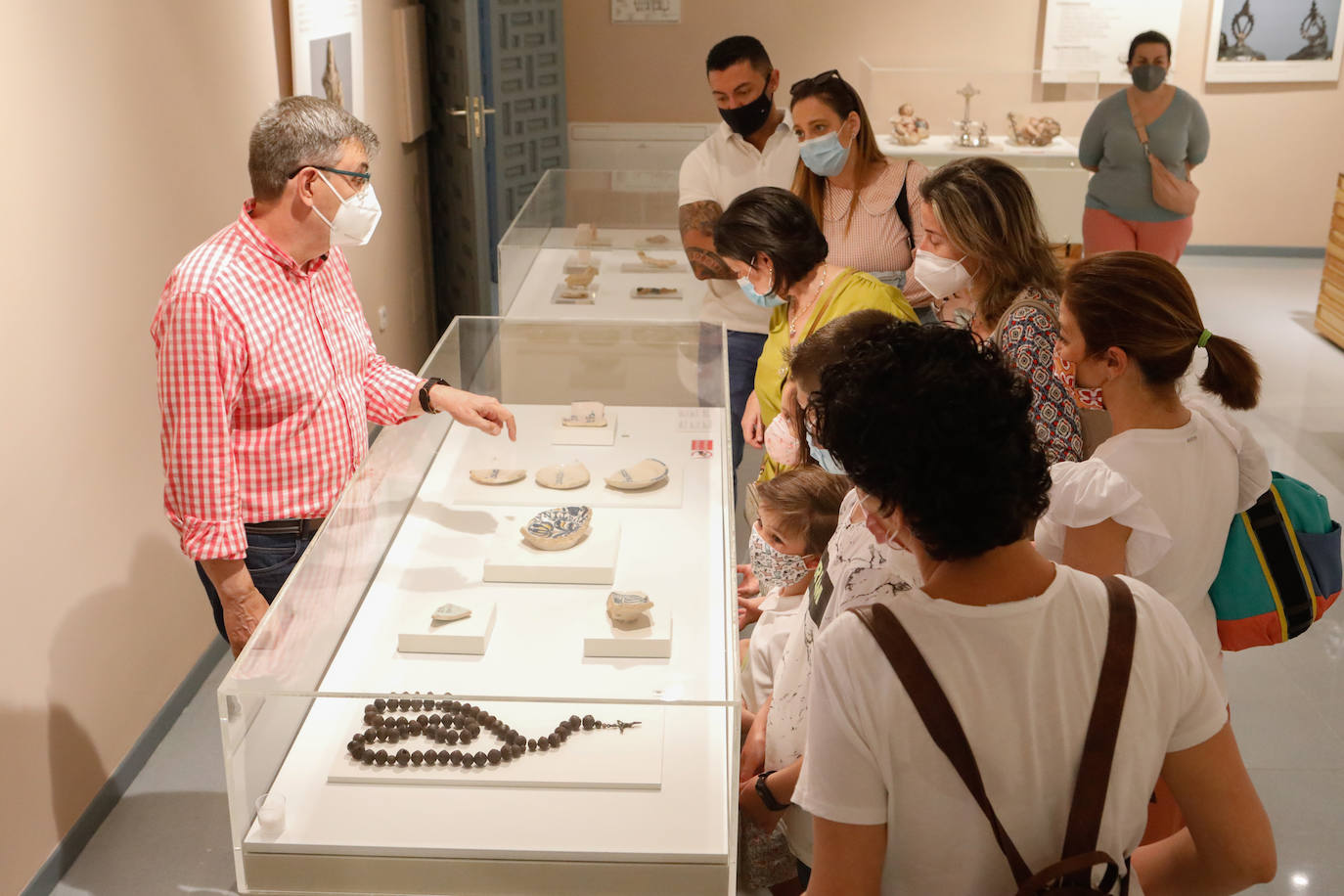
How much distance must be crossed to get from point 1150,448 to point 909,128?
615 centimetres

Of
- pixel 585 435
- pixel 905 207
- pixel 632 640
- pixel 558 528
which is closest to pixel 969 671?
pixel 632 640

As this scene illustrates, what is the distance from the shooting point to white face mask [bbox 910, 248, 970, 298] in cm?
265

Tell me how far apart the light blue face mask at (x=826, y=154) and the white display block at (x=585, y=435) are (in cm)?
99

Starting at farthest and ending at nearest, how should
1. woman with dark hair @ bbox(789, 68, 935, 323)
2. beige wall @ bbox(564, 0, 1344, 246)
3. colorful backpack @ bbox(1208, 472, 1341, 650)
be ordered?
beige wall @ bbox(564, 0, 1344, 246) < woman with dark hair @ bbox(789, 68, 935, 323) < colorful backpack @ bbox(1208, 472, 1341, 650)

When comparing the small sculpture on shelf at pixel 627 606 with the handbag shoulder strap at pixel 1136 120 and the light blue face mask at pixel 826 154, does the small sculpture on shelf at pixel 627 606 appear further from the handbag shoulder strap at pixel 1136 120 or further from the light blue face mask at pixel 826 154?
the handbag shoulder strap at pixel 1136 120

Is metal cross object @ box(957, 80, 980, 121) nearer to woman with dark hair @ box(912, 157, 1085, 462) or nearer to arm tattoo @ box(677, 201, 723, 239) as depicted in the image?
arm tattoo @ box(677, 201, 723, 239)

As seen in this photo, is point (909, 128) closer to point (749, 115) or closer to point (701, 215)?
point (749, 115)

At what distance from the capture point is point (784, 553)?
2469mm

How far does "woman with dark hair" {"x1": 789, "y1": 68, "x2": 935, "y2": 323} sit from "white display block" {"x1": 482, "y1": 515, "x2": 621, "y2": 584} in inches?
51.0

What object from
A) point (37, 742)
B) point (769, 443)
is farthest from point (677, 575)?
point (37, 742)

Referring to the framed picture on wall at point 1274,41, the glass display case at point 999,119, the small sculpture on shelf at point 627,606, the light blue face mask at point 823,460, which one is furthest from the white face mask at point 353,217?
the framed picture on wall at point 1274,41

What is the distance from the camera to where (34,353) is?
8.98 ft

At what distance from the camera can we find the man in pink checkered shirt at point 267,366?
2.21 m

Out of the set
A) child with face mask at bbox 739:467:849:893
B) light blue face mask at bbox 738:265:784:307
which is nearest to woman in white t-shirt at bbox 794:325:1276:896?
child with face mask at bbox 739:467:849:893
